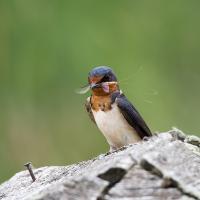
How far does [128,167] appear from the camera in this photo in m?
1.41

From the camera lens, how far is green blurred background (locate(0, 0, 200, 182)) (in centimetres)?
397

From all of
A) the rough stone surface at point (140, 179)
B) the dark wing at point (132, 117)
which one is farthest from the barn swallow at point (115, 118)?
the rough stone surface at point (140, 179)

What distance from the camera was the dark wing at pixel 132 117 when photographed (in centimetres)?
250

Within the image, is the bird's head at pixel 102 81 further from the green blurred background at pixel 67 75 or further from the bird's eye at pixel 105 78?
the green blurred background at pixel 67 75

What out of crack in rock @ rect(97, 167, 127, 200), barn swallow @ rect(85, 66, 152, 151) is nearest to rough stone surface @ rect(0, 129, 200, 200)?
crack in rock @ rect(97, 167, 127, 200)

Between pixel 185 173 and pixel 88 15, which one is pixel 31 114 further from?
pixel 185 173

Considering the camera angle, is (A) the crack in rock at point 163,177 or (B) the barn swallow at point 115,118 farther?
(B) the barn swallow at point 115,118

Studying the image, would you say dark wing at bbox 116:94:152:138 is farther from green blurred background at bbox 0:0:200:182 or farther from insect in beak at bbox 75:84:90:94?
green blurred background at bbox 0:0:200:182

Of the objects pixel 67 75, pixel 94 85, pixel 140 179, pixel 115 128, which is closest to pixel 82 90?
pixel 94 85

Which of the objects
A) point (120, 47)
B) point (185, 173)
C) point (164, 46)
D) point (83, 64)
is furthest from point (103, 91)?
point (164, 46)

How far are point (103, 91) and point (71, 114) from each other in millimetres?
1477

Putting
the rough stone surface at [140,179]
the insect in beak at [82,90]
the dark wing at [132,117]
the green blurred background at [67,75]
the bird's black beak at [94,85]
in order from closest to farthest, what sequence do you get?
the rough stone surface at [140,179] → the insect in beak at [82,90] → the bird's black beak at [94,85] → the dark wing at [132,117] → the green blurred background at [67,75]

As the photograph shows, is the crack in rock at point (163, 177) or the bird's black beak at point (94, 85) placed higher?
the bird's black beak at point (94, 85)

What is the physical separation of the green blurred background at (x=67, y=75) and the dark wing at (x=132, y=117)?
127 cm
